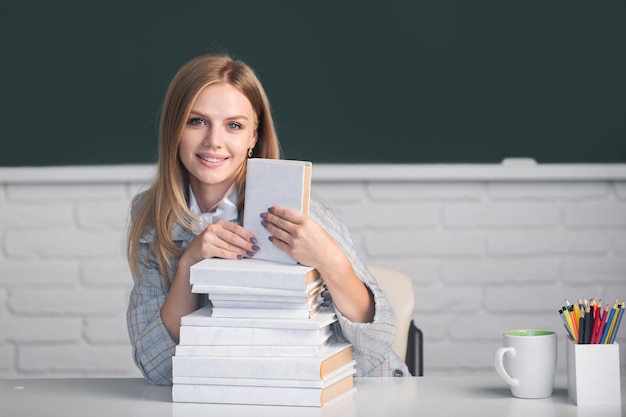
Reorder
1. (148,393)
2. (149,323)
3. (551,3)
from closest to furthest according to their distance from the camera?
(148,393) → (149,323) → (551,3)

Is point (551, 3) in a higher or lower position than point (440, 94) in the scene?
higher

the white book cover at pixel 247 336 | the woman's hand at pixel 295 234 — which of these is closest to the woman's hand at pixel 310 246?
the woman's hand at pixel 295 234

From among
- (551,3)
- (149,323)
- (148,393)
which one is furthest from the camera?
(551,3)

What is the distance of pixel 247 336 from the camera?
1387mm

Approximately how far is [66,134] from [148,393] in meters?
1.29

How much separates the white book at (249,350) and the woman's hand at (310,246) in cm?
14

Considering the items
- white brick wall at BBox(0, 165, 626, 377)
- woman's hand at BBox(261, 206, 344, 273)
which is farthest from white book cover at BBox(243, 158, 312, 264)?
white brick wall at BBox(0, 165, 626, 377)

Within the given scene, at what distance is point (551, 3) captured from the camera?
2.56 m

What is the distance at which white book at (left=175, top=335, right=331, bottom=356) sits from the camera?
137cm

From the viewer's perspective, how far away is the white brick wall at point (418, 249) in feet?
8.43

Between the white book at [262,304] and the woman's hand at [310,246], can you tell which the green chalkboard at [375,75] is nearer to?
the woman's hand at [310,246]

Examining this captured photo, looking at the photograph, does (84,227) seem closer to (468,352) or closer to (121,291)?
(121,291)

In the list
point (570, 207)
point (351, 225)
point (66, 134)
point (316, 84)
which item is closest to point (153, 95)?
point (66, 134)

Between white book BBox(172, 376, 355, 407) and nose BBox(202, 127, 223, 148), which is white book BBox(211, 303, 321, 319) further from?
nose BBox(202, 127, 223, 148)
